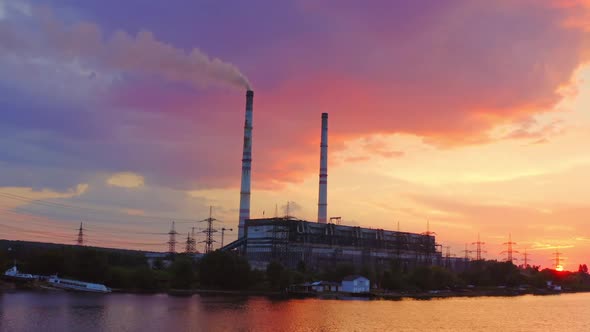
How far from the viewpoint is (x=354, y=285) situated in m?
80.9

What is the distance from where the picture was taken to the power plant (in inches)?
4173

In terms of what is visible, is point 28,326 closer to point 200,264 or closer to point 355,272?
point 200,264

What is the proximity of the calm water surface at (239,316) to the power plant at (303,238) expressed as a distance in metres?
43.6

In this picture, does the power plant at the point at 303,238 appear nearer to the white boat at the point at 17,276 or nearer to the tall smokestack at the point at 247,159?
the tall smokestack at the point at 247,159

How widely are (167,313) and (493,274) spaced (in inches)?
3541

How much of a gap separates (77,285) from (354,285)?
35.8 metres

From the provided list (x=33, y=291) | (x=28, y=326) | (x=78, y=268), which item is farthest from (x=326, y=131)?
(x=28, y=326)

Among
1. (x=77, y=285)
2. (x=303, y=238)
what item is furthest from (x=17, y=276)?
(x=303, y=238)

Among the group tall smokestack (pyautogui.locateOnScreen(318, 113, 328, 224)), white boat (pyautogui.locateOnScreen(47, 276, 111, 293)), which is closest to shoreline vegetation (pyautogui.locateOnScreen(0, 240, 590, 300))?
white boat (pyautogui.locateOnScreen(47, 276, 111, 293))

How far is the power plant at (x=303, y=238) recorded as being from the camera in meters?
106

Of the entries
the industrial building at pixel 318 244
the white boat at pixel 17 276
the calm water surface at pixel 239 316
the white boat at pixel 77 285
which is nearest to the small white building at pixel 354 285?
the calm water surface at pixel 239 316

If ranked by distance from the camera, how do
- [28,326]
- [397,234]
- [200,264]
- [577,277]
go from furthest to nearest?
[577,277] < [397,234] < [200,264] < [28,326]

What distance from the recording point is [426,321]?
50.0 m

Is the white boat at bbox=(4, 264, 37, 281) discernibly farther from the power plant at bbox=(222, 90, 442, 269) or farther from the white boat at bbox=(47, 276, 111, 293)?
the power plant at bbox=(222, 90, 442, 269)
